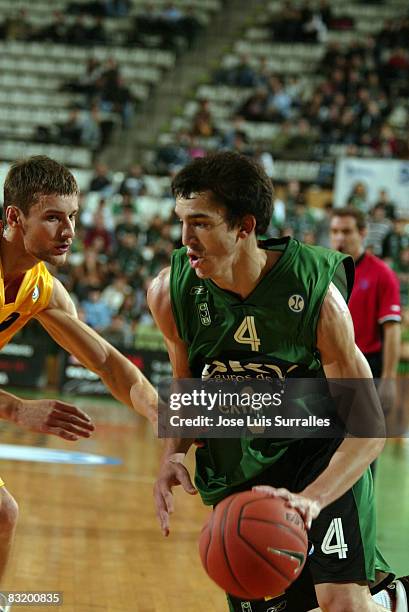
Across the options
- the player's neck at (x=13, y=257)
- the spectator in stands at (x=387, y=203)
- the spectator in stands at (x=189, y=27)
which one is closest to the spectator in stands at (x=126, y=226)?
the spectator in stands at (x=387, y=203)

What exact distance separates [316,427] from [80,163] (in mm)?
15873

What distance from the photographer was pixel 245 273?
3254 millimetres

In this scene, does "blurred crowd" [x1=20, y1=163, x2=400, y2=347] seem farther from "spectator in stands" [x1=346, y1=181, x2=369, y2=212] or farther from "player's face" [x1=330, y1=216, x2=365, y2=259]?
"player's face" [x1=330, y1=216, x2=365, y2=259]

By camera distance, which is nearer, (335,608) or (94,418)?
(335,608)

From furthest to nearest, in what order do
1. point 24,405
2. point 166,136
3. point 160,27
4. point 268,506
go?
point 160,27 < point 166,136 < point 24,405 < point 268,506

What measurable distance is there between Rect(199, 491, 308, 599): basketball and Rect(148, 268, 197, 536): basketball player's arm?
1.02 ft

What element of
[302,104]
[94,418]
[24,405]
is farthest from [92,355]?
[302,104]

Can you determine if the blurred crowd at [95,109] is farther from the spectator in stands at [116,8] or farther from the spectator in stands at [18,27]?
the spectator in stands at [18,27]

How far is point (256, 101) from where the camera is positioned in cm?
1905

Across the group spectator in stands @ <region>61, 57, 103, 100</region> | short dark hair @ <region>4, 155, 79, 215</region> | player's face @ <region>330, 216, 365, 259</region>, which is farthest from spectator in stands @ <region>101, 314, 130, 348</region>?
spectator in stands @ <region>61, 57, 103, 100</region>

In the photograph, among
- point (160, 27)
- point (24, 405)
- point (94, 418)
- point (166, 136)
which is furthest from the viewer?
point (160, 27)

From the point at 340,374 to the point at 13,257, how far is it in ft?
4.72

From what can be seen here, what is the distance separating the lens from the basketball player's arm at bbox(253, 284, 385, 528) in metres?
2.92

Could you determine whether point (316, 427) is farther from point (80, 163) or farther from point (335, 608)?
point (80, 163)
